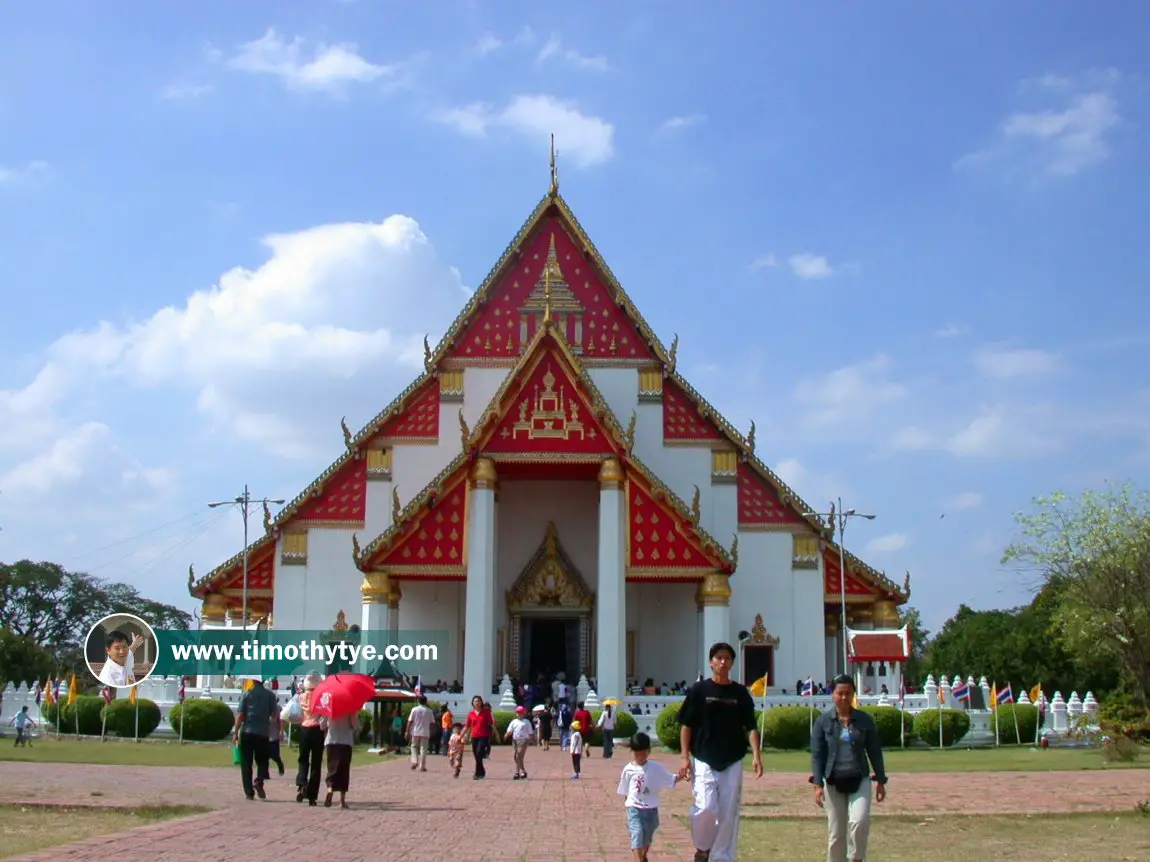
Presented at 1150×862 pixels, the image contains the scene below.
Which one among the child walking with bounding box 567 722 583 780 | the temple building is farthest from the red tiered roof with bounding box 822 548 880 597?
the child walking with bounding box 567 722 583 780

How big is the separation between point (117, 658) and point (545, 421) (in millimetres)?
11520

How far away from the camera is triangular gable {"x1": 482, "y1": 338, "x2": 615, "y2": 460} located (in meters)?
29.6

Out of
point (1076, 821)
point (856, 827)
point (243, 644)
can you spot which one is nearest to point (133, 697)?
point (243, 644)

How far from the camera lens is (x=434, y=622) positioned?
105ft

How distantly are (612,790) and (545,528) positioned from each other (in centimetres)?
1703

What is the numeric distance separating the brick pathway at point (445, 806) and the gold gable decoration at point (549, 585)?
11442 mm

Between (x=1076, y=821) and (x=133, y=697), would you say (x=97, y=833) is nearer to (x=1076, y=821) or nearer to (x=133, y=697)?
(x=1076, y=821)

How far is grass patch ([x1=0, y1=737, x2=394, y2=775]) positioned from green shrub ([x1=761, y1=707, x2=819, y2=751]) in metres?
7.36

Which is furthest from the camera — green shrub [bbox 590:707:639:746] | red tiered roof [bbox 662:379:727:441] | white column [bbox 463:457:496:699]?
red tiered roof [bbox 662:379:727:441]

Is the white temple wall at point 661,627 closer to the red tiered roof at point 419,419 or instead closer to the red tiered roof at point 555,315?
the red tiered roof at point 555,315

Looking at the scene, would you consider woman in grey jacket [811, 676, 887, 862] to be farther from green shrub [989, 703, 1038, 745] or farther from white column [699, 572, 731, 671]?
white column [699, 572, 731, 671]

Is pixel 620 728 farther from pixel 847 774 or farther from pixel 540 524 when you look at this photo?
pixel 847 774

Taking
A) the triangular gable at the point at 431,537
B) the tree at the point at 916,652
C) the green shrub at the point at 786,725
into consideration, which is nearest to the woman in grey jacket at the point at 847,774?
the green shrub at the point at 786,725

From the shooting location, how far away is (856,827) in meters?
7.83
